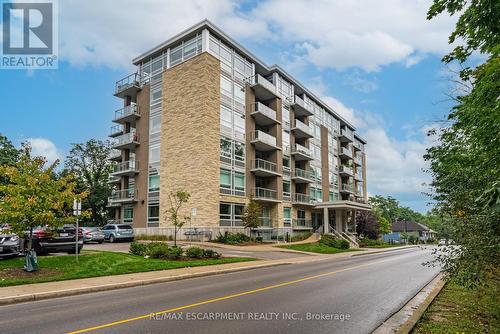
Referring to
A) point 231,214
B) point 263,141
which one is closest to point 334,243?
point 231,214

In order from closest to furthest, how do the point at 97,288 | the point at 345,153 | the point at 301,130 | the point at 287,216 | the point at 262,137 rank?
the point at 97,288
the point at 262,137
the point at 287,216
the point at 301,130
the point at 345,153

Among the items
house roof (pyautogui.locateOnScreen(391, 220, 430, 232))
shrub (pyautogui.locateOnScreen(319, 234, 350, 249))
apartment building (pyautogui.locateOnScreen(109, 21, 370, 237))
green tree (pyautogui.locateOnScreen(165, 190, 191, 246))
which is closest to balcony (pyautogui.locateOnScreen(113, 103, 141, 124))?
apartment building (pyautogui.locateOnScreen(109, 21, 370, 237))

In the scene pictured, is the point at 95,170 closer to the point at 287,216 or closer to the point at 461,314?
the point at 287,216

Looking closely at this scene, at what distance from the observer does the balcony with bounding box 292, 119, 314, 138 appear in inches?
1877

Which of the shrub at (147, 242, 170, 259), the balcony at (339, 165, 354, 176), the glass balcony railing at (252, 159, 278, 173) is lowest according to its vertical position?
the shrub at (147, 242, 170, 259)

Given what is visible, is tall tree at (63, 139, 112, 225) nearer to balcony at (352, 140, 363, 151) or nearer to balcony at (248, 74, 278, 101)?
balcony at (248, 74, 278, 101)

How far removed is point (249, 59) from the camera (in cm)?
4175

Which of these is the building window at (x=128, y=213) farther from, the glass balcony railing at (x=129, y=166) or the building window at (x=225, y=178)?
the building window at (x=225, y=178)

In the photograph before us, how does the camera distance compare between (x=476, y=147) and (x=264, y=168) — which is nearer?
(x=476, y=147)

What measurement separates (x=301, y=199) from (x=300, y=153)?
5420 mm

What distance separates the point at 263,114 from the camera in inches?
1593

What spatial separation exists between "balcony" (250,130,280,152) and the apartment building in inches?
4.8

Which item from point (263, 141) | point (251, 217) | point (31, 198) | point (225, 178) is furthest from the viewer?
point (263, 141)

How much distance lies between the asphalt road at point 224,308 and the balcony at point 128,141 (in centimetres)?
2898
